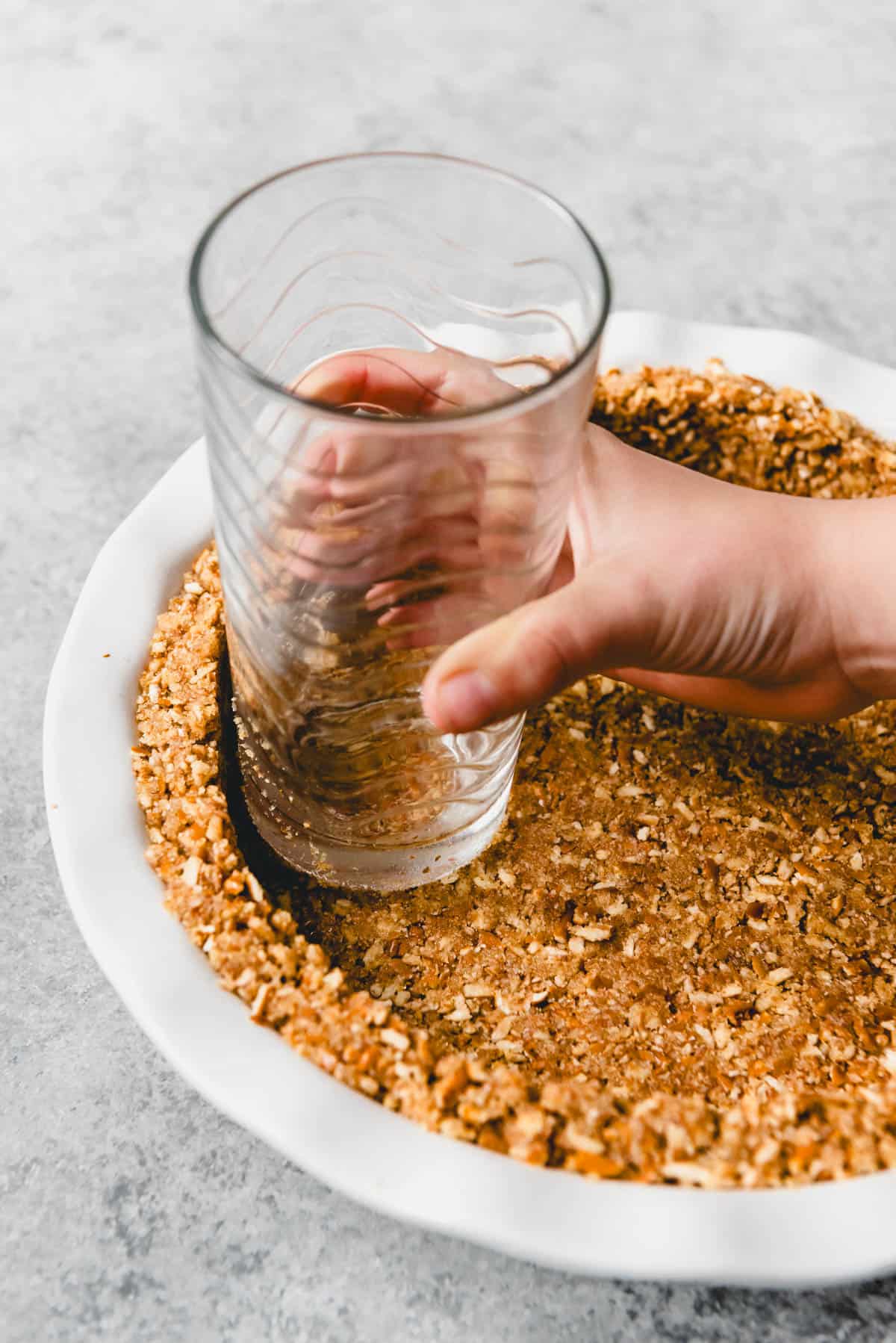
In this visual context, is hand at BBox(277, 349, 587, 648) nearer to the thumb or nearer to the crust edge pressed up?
the thumb

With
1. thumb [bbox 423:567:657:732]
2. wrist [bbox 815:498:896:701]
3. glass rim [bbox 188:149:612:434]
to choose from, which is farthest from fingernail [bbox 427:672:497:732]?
wrist [bbox 815:498:896:701]

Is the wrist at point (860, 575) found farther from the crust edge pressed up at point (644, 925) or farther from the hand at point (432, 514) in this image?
the hand at point (432, 514)

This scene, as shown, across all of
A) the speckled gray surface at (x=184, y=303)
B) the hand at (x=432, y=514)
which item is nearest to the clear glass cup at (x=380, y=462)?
the hand at (x=432, y=514)

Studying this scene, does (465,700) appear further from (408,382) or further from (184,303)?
(184,303)

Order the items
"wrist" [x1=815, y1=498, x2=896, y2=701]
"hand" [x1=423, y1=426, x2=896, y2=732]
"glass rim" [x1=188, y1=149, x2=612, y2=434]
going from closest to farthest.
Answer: "glass rim" [x1=188, y1=149, x2=612, y2=434] < "hand" [x1=423, y1=426, x2=896, y2=732] < "wrist" [x1=815, y1=498, x2=896, y2=701]

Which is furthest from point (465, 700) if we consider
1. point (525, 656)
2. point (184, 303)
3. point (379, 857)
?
point (184, 303)
